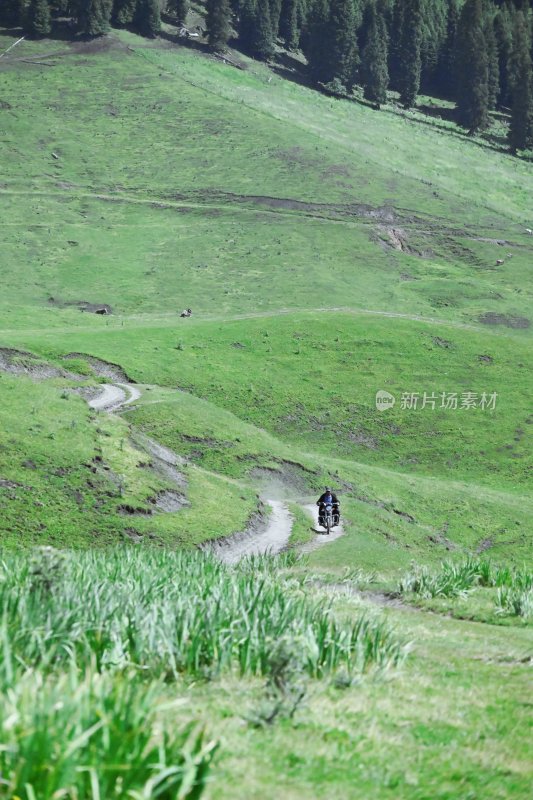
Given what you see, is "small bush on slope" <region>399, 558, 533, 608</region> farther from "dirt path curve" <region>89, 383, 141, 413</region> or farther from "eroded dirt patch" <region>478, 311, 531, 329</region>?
"eroded dirt patch" <region>478, 311, 531, 329</region>

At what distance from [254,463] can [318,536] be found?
624 inches

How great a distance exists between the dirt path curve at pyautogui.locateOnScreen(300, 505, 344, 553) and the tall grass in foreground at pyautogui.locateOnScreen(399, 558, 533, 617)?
64.5 feet

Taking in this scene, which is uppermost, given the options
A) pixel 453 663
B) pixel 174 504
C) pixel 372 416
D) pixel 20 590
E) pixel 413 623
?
pixel 20 590

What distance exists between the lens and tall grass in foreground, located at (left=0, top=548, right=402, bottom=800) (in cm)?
727

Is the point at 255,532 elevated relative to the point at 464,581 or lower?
lower

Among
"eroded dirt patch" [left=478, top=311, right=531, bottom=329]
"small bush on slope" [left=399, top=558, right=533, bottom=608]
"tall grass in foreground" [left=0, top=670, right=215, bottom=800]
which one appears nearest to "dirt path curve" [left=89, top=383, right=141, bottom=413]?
"small bush on slope" [left=399, top=558, right=533, bottom=608]

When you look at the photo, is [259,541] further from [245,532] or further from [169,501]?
[169,501]

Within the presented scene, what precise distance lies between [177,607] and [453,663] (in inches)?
214

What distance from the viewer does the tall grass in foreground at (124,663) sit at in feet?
23.9

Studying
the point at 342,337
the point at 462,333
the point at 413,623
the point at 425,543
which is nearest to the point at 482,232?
the point at 462,333

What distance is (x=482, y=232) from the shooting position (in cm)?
17425

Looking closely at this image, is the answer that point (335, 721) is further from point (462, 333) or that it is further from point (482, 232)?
point (482, 232)

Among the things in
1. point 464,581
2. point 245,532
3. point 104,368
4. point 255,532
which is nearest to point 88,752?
point 464,581

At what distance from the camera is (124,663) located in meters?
11.0
